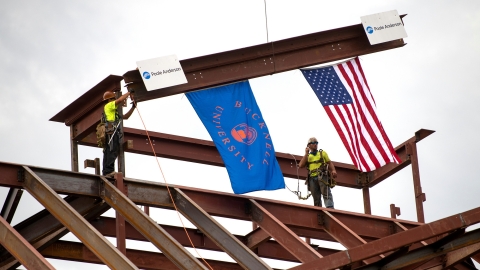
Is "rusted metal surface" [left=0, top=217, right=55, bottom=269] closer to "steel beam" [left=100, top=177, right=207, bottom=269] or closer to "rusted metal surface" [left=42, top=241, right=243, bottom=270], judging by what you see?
"steel beam" [left=100, top=177, right=207, bottom=269]

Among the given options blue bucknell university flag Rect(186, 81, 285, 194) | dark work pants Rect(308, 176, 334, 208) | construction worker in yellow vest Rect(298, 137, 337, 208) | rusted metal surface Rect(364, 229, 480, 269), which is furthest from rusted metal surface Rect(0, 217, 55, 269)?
dark work pants Rect(308, 176, 334, 208)

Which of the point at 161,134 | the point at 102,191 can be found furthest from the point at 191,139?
the point at 102,191

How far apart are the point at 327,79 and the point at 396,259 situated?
4.96 m

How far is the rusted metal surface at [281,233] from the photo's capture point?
62.2 ft

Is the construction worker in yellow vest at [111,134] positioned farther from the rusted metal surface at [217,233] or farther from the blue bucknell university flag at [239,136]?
the blue bucknell university flag at [239,136]

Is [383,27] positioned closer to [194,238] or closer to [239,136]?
[239,136]

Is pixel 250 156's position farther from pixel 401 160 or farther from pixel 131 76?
pixel 401 160

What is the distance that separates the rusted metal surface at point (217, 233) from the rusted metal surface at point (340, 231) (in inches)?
94.5

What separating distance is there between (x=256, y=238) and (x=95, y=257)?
335 centimetres

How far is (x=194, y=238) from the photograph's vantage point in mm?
22016

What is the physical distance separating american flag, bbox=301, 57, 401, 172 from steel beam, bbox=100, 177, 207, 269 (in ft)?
17.6

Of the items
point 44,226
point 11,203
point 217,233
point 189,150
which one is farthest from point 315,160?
point 11,203

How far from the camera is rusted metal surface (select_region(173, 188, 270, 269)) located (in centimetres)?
1853

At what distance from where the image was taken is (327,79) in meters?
22.4
